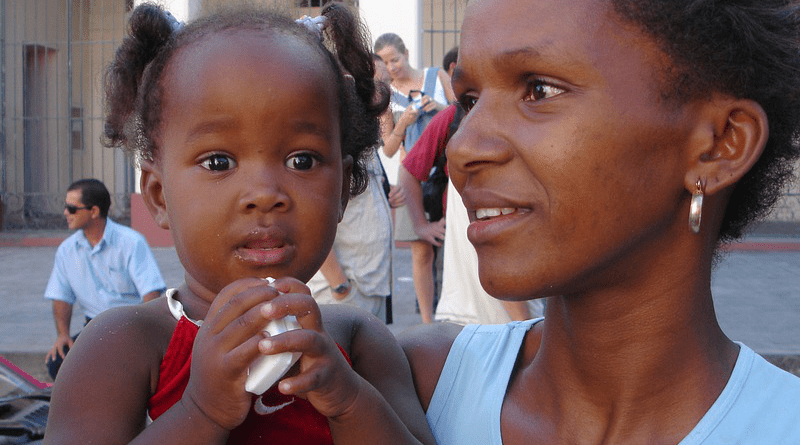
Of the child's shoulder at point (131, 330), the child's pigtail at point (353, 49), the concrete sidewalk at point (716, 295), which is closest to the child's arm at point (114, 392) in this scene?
the child's shoulder at point (131, 330)

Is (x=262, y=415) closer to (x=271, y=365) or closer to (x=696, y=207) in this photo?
(x=271, y=365)

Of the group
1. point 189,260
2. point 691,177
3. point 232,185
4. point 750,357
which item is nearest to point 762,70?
point 691,177

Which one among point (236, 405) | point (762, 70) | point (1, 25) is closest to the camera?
point (236, 405)

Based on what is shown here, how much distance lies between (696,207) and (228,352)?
0.91 m

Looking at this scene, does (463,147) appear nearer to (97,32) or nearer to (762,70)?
(762,70)

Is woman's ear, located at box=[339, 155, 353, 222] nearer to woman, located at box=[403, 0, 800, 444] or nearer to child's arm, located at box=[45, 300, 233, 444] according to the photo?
woman, located at box=[403, 0, 800, 444]

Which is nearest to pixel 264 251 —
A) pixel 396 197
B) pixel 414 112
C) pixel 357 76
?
pixel 357 76

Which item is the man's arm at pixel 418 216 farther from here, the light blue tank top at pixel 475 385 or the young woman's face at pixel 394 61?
the light blue tank top at pixel 475 385

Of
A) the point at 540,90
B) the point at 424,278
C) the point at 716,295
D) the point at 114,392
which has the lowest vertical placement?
the point at 716,295

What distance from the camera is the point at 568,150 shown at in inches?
63.8

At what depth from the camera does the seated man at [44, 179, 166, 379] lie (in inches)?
246

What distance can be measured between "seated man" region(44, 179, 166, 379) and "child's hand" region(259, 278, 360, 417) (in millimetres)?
4685

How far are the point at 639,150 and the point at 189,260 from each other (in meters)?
0.97

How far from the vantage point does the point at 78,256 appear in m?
6.40
